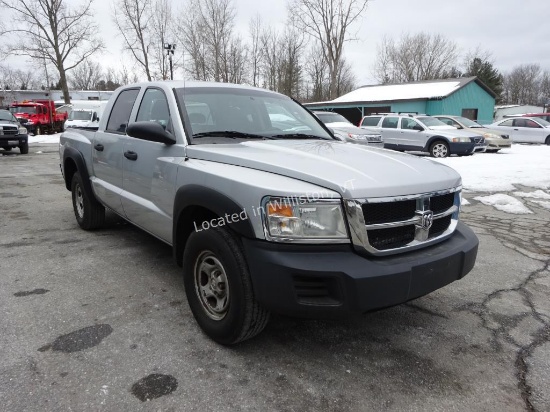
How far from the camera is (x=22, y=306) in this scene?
3201mm

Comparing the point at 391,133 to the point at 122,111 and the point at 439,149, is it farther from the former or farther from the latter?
the point at 122,111

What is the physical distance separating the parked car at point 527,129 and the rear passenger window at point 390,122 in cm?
793

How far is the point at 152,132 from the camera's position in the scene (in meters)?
2.97

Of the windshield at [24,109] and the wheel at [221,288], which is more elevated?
the windshield at [24,109]

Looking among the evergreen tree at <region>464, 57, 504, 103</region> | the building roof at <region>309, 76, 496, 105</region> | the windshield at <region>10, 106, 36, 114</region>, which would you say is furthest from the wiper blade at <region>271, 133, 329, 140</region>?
the evergreen tree at <region>464, 57, 504, 103</region>

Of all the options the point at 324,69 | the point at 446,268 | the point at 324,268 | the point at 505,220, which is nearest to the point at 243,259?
the point at 324,268

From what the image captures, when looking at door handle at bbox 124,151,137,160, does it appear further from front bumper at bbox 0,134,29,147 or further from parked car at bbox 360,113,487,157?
front bumper at bbox 0,134,29,147

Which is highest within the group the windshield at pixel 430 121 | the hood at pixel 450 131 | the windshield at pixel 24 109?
the windshield at pixel 24 109

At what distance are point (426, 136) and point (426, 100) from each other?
12716mm

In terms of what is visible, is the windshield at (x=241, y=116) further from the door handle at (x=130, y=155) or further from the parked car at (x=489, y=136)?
the parked car at (x=489, y=136)

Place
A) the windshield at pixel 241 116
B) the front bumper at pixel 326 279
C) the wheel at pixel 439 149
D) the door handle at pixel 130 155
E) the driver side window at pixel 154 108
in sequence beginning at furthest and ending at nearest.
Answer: the wheel at pixel 439 149 < the door handle at pixel 130 155 < the driver side window at pixel 154 108 < the windshield at pixel 241 116 < the front bumper at pixel 326 279

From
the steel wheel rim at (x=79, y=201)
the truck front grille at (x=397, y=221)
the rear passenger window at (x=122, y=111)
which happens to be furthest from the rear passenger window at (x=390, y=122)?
the truck front grille at (x=397, y=221)

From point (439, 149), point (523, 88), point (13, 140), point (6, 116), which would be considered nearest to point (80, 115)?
point (6, 116)

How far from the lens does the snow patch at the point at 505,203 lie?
22.1 ft
